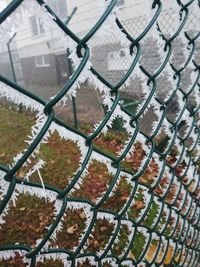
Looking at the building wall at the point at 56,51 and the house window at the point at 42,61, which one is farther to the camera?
the house window at the point at 42,61

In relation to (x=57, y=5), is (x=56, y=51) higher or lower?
higher

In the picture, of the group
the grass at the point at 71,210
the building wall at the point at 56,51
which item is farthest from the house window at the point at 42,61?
the grass at the point at 71,210

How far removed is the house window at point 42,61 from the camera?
1424 centimetres

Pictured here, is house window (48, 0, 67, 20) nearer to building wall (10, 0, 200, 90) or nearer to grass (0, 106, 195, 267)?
building wall (10, 0, 200, 90)

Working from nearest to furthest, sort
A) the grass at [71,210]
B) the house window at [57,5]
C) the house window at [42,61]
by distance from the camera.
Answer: the house window at [57,5] < the grass at [71,210] < the house window at [42,61]

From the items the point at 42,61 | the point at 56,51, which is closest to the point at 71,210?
the point at 56,51

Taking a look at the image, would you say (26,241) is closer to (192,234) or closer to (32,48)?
(192,234)

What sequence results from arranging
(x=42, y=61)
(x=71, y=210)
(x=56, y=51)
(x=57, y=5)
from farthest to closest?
(x=42, y=61) → (x=56, y=51) → (x=71, y=210) → (x=57, y=5)

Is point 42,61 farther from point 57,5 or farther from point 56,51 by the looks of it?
point 57,5

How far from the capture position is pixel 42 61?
14.8 metres

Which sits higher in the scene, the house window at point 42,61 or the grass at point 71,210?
the house window at point 42,61

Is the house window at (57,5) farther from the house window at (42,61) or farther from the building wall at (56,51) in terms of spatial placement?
the house window at (42,61)

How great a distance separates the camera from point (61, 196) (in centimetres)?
83

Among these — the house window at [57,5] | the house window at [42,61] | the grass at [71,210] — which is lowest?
the grass at [71,210]
